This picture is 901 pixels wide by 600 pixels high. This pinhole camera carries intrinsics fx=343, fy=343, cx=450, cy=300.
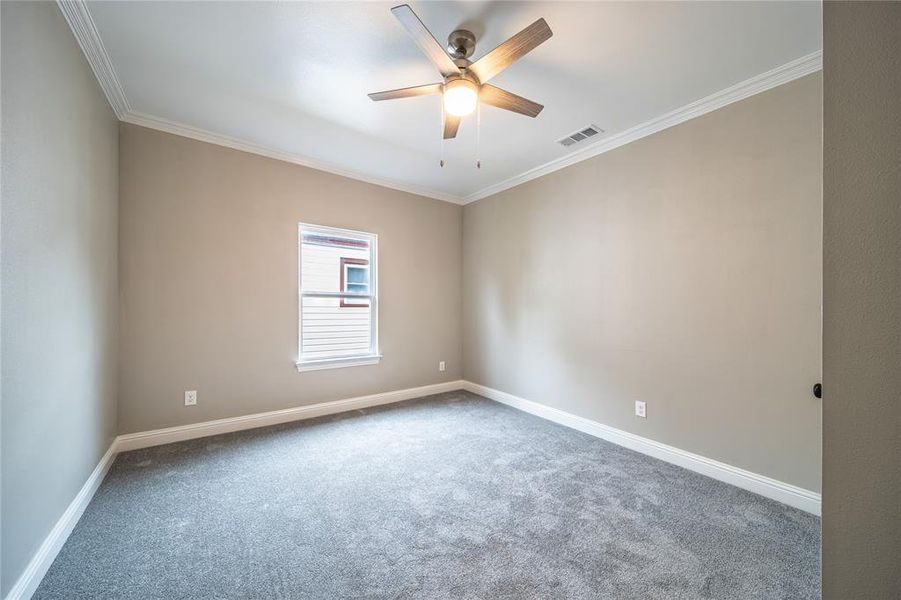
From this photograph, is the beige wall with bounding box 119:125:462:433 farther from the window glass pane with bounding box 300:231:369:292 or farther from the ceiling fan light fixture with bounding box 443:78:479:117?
the ceiling fan light fixture with bounding box 443:78:479:117

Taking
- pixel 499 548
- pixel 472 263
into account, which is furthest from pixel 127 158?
pixel 499 548

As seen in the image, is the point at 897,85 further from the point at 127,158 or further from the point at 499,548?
the point at 127,158

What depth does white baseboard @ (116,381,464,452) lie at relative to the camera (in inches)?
110

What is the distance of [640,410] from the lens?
2840 millimetres

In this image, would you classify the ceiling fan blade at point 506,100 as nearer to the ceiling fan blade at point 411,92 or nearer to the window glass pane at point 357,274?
the ceiling fan blade at point 411,92

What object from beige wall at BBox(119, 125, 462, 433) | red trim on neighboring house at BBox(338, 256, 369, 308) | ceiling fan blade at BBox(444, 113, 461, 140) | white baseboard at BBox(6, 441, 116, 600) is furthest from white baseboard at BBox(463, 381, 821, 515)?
white baseboard at BBox(6, 441, 116, 600)

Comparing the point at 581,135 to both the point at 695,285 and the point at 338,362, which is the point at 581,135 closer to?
the point at 695,285

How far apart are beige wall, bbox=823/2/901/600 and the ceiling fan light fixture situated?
1.46 metres

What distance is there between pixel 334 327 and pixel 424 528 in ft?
8.14

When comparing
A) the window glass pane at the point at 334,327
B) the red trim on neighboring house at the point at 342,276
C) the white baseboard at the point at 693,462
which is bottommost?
the white baseboard at the point at 693,462

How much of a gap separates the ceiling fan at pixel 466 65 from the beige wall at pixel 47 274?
4.94 feet

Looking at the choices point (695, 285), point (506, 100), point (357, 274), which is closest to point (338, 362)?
point (357, 274)

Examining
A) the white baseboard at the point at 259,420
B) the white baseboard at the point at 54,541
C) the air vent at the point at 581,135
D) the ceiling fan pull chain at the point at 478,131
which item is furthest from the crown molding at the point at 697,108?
the white baseboard at the point at 54,541

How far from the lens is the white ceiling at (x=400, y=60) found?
1.75m
